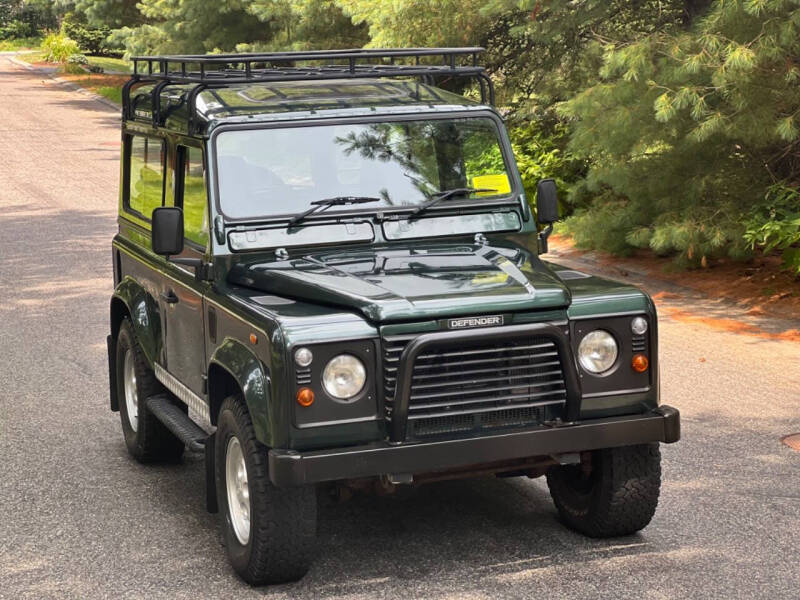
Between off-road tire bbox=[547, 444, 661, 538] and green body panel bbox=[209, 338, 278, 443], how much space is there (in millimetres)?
1642

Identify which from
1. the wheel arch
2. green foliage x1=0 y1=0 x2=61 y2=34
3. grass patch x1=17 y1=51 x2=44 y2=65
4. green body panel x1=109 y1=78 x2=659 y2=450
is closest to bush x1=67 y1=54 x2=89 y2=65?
grass patch x1=17 y1=51 x2=44 y2=65

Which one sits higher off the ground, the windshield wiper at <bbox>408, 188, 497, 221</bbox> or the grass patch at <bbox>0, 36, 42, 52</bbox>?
the windshield wiper at <bbox>408, 188, 497, 221</bbox>

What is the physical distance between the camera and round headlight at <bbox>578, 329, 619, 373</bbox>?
5.69 meters

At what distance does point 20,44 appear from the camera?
64312 millimetres

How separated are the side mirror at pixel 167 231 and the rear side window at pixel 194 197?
0.74 feet

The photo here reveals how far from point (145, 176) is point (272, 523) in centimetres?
302

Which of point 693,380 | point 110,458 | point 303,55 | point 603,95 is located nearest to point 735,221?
point 603,95

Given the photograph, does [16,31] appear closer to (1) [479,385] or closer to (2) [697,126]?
(2) [697,126]

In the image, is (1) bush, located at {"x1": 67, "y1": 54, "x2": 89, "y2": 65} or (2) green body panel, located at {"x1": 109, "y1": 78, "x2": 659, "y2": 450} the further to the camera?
(1) bush, located at {"x1": 67, "y1": 54, "x2": 89, "y2": 65}

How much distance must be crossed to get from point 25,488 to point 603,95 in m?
7.68

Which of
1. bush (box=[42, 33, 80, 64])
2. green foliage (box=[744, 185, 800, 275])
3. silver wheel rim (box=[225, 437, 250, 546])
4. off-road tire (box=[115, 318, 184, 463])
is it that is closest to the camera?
silver wheel rim (box=[225, 437, 250, 546])

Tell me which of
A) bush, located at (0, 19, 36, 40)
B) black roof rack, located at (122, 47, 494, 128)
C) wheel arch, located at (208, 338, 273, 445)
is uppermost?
black roof rack, located at (122, 47, 494, 128)

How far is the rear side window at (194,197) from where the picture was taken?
6.55 metres

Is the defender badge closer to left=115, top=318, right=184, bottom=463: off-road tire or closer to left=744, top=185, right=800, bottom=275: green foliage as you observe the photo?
left=115, top=318, right=184, bottom=463: off-road tire
